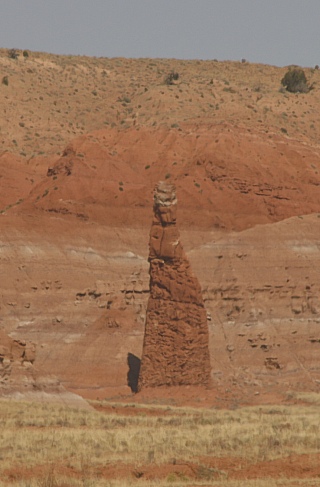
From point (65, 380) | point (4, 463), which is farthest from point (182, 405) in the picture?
point (4, 463)

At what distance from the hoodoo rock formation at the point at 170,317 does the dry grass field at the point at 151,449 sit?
13.5 m

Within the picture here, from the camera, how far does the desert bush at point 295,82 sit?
122188mm

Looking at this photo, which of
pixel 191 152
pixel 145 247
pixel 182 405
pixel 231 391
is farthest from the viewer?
pixel 191 152

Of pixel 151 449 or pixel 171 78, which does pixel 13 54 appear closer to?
pixel 171 78

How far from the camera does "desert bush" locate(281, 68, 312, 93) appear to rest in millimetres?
122188

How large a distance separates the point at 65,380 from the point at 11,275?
293 inches

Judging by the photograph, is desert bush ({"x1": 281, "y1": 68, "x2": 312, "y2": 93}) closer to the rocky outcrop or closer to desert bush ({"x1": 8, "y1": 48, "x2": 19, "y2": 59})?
desert bush ({"x1": 8, "y1": 48, "x2": 19, "y2": 59})

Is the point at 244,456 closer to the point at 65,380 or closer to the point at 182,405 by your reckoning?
the point at 182,405

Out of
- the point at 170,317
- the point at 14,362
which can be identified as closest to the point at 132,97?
the point at 170,317

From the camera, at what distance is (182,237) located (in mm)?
80062

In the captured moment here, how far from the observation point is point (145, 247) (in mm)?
78125

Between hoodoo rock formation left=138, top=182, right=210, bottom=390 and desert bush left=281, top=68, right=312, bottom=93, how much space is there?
2342 inches

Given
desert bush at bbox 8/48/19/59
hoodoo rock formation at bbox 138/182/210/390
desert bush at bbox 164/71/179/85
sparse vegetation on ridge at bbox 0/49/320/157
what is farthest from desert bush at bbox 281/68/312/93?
hoodoo rock formation at bbox 138/182/210/390

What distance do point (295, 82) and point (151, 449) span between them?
88076 mm
